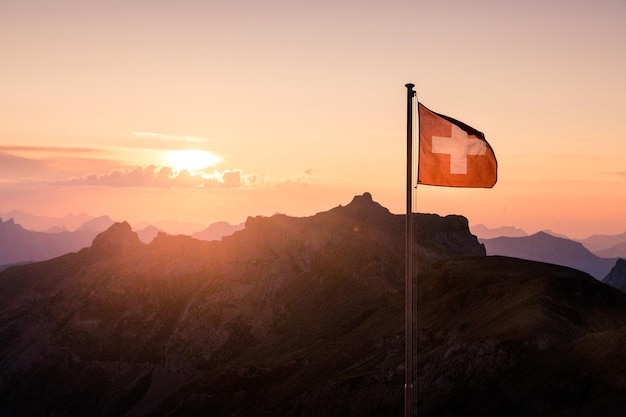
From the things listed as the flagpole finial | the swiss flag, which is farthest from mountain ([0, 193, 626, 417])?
the flagpole finial

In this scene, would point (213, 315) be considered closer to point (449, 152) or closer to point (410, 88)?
point (449, 152)

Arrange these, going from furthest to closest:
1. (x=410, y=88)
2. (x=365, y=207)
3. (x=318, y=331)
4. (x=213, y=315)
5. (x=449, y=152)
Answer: (x=365, y=207) < (x=213, y=315) < (x=318, y=331) < (x=449, y=152) < (x=410, y=88)

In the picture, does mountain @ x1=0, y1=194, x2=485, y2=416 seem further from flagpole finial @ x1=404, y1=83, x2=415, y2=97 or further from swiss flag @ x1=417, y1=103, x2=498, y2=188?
flagpole finial @ x1=404, y1=83, x2=415, y2=97

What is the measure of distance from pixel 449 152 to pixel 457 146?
354mm

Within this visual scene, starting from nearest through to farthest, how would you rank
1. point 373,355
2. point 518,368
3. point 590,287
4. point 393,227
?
point 518,368 → point 590,287 → point 373,355 → point 393,227

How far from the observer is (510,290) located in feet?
323

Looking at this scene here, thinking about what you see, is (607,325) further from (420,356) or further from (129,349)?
(129,349)

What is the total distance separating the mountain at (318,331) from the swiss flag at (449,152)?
40.9 meters

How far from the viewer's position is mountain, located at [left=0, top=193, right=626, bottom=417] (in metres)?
76.7

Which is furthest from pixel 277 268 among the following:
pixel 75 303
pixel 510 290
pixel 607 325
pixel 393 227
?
pixel 607 325

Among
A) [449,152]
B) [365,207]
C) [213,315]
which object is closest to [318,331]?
[213,315]

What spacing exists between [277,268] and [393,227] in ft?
94.3

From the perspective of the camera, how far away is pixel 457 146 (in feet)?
94.4

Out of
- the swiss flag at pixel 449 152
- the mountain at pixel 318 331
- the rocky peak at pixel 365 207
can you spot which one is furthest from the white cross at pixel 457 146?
the rocky peak at pixel 365 207
